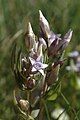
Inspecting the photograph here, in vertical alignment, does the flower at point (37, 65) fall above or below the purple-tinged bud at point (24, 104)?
above

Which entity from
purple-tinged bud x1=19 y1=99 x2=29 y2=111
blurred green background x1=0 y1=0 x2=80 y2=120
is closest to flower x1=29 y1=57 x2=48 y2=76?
purple-tinged bud x1=19 y1=99 x2=29 y2=111

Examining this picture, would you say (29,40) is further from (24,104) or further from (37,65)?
(24,104)

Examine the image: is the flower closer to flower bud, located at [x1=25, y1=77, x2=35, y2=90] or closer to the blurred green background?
flower bud, located at [x1=25, y1=77, x2=35, y2=90]

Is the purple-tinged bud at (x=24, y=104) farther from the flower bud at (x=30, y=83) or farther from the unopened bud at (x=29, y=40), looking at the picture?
the unopened bud at (x=29, y=40)

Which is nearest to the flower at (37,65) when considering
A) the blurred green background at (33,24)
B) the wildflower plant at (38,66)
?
the wildflower plant at (38,66)

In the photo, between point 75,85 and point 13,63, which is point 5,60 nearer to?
point 75,85

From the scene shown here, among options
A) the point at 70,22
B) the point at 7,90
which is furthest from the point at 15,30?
the point at 7,90
